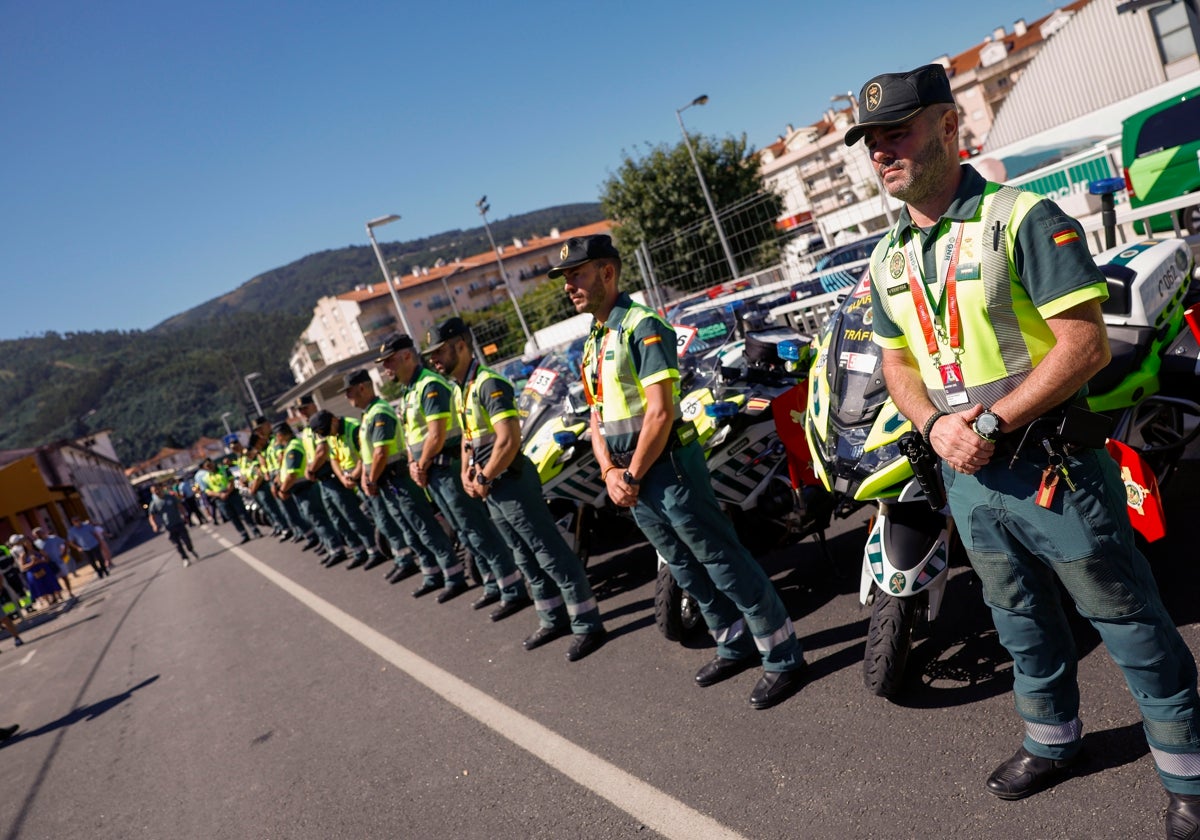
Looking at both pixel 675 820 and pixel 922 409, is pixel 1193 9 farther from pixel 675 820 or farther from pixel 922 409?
pixel 675 820

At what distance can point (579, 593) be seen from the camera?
17.3 ft

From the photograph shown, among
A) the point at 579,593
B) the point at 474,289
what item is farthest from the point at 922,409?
the point at 474,289

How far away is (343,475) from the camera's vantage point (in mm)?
9297

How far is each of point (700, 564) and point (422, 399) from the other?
2790 mm

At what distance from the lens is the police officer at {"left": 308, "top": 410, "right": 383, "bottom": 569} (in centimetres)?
919

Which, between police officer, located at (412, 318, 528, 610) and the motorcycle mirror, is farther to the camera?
police officer, located at (412, 318, 528, 610)

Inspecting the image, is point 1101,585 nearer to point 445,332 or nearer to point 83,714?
point 445,332

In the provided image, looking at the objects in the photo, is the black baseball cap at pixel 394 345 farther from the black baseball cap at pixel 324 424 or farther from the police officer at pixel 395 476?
the black baseball cap at pixel 324 424

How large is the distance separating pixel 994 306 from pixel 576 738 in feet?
9.19

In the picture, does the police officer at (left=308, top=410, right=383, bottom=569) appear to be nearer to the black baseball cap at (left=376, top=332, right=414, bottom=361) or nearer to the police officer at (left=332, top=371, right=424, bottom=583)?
the police officer at (left=332, top=371, right=424, bottom=583)

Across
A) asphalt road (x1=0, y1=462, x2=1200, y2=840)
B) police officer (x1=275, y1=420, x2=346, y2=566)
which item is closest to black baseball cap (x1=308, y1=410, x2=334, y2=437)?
asphalt road (x1=0, y1=462, x2=1200, y2=840)

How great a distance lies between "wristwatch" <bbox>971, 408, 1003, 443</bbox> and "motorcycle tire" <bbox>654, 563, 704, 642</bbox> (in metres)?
2.63

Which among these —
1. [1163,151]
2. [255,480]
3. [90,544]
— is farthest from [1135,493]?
[90,544]

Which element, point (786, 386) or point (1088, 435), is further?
point (786, 386)
